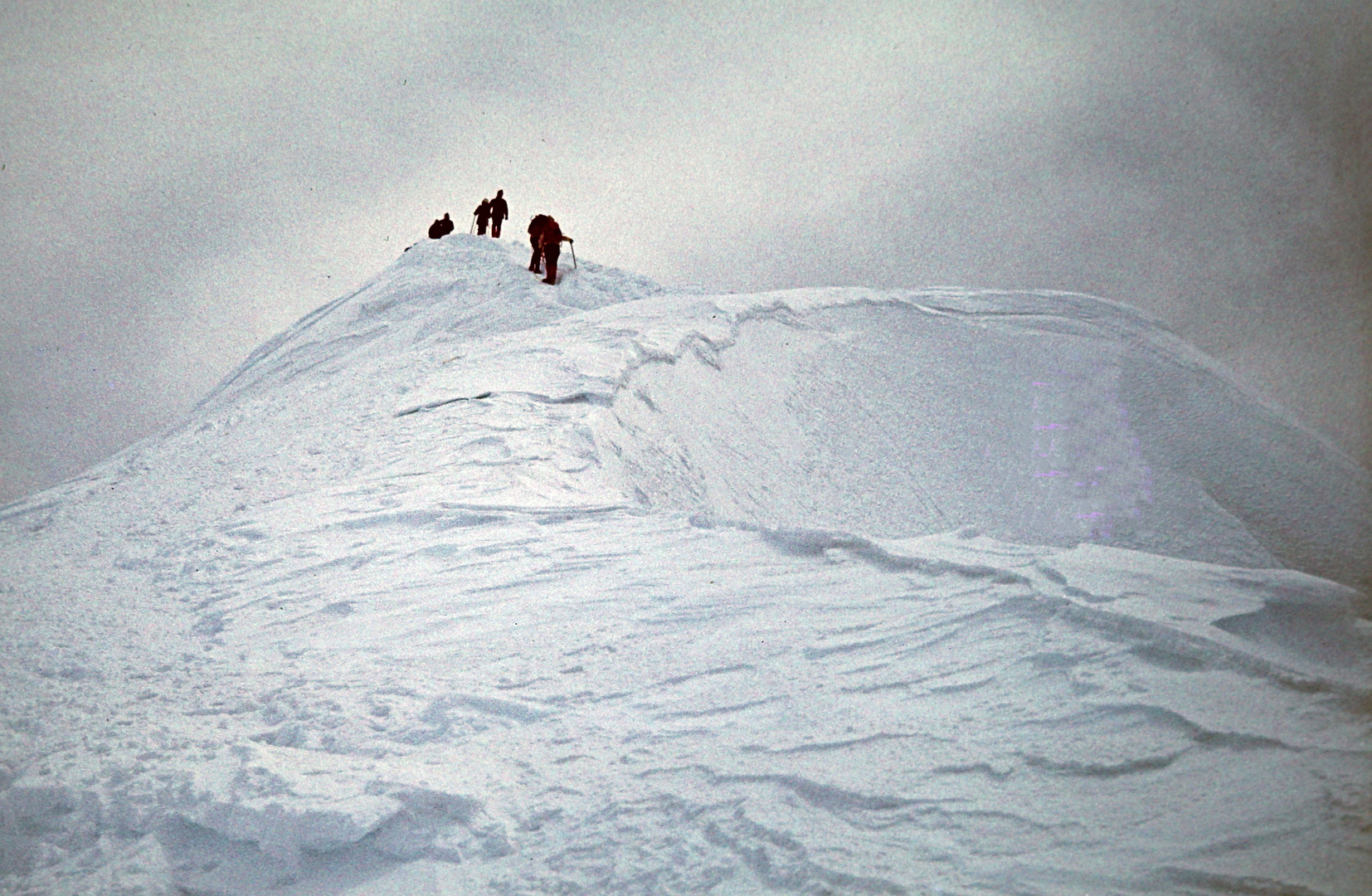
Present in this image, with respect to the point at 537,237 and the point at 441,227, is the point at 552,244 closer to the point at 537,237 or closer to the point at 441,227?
the point at 537,237

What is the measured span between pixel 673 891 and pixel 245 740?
42.0 inches

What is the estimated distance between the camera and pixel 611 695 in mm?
2260

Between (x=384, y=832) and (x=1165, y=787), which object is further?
(x=384, y=832)

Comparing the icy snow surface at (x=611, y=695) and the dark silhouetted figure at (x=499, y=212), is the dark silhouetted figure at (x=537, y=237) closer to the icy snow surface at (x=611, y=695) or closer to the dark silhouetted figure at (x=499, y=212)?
the dark silhouetted figure at (x=499, y=212)

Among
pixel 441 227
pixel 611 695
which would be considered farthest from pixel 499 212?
pixel 611 695

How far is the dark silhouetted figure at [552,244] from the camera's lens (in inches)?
420

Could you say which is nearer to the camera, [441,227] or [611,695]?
[611,695]

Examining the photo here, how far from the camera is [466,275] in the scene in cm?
1138

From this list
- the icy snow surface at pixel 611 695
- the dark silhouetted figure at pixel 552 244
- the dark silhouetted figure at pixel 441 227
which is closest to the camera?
the icy snow surface at pixel 611 695

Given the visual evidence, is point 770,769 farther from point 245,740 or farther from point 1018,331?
point 1018,331

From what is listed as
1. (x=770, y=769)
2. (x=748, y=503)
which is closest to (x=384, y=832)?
(x=770, y=769)

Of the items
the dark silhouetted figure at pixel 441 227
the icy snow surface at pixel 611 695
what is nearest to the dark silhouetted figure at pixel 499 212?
the dark silhouetted figure at pixel 441 227

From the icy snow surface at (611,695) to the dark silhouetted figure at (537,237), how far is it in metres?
5.89

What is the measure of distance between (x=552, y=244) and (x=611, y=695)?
29.5ft
